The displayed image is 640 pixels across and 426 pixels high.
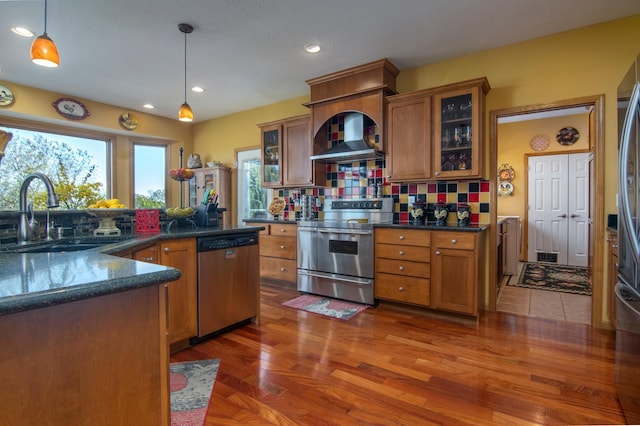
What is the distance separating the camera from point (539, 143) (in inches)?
227

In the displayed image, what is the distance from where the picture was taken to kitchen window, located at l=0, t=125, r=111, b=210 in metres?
4.14

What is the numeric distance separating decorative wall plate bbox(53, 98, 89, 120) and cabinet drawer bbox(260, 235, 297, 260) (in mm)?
3080

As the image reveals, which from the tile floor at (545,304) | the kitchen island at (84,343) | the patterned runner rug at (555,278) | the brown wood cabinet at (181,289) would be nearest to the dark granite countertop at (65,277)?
the kitchen island at (84,343)

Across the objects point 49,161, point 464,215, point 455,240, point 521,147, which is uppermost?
point 521,147

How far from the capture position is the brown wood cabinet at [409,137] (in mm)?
3227

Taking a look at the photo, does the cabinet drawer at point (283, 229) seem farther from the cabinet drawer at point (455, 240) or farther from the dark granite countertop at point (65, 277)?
the dark granite countertop at point (65, 277)

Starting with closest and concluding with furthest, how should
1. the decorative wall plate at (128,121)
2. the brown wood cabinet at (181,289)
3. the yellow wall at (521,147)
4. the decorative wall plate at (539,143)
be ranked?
the brown wood cabinet at (181,289) → the decorative wall plate at (128,121) → the yellow wall at (521,147) → the decorative wall plate at (539,143)

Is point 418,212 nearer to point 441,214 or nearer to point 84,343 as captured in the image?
point 441,214

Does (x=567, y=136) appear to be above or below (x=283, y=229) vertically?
above

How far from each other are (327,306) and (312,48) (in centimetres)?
258

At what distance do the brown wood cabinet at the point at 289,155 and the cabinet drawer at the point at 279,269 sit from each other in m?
1.00

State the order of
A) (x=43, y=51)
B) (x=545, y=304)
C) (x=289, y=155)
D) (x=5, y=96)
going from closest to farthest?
(x=43, y=51)
(x=545, y=304)
(x=5, y=96)
(x=289, y=155)

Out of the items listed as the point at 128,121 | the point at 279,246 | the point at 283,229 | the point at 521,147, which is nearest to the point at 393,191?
the point at 283,229

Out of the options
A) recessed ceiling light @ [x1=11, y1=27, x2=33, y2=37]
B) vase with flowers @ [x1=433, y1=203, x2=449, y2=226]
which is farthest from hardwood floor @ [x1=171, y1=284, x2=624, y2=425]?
recessed ceiling light @ [x1=11, y1=27, x2=33, y2=37]
